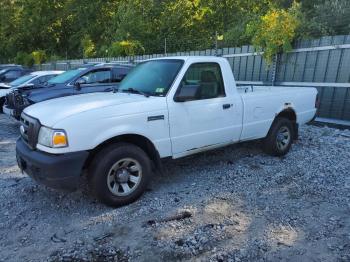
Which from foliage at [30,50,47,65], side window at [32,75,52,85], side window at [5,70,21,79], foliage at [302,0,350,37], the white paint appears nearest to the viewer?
the white paint

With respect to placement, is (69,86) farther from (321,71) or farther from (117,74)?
(321,71)

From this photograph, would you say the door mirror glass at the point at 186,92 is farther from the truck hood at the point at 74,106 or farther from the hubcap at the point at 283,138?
the hubcap at the point at 283,138

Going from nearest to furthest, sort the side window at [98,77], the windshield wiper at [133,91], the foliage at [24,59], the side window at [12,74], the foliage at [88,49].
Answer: the windshield wiper at [133,91], the side window at [98,77], the side window at [12,74], the foliage at [88,49], the foliage at [24,59]

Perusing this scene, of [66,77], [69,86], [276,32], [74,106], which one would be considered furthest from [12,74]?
[74,106]

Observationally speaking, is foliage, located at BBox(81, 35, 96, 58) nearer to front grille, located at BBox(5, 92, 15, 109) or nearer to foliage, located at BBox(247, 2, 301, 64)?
front grille, located at BBox(5, 92, 15, 109)

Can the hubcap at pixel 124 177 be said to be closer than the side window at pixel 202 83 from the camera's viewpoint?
Yes

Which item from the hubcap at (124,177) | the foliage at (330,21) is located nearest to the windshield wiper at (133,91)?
the hubcap at (124,177)

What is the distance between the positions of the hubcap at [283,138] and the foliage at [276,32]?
363 centimetres

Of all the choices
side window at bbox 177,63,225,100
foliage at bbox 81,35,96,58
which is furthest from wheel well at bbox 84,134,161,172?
foliage at bbox 81,35,96,58

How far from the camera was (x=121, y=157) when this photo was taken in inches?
162

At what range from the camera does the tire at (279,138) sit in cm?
598

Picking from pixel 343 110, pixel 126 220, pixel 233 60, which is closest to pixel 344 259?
pixel 126 220

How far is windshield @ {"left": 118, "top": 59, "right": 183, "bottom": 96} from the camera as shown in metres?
4.69

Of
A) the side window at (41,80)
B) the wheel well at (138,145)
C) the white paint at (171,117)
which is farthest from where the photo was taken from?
the side window at (41,80)
